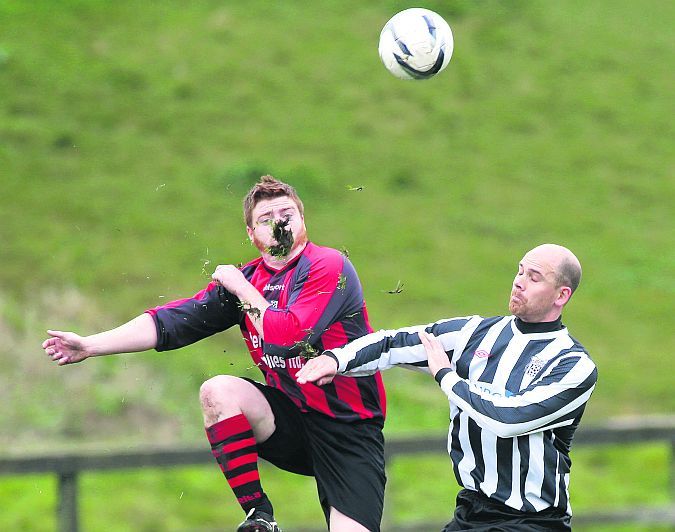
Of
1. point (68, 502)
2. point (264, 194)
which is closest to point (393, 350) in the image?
point (264, 194)

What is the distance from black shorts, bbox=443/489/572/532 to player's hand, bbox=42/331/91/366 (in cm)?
197

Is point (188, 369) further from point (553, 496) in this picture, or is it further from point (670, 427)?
point (553, 496)

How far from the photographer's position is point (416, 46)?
6098mm

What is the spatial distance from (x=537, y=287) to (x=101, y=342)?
2121 millimetres

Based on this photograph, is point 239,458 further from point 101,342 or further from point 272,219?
point 272,219

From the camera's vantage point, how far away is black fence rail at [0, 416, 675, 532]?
29.2 feet

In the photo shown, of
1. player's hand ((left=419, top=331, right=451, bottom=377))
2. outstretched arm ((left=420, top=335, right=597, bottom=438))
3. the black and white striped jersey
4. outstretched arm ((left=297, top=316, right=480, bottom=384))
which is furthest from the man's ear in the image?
player's hand ((left=419, top=331, right=451, bottom=377))

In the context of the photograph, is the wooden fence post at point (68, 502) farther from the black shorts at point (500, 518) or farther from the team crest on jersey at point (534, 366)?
the team crest on jersey at point (534, 366)

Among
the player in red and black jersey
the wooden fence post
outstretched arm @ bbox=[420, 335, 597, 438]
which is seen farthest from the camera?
the wooden fence post

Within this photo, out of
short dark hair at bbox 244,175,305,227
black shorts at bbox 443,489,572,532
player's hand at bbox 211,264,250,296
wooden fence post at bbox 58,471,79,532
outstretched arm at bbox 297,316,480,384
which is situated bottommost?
black shorts at bbox 443,489,572,532

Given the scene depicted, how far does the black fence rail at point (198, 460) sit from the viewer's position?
8906 mm

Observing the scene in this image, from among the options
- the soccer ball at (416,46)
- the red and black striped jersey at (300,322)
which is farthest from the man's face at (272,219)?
the soccer ball at (416,46)

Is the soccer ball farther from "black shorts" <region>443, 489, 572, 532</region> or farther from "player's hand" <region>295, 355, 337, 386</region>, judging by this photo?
"black shorts" <region>443, 489, 572, 532</region>

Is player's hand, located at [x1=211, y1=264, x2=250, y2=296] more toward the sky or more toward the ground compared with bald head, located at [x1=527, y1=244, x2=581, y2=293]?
more toward the sky
